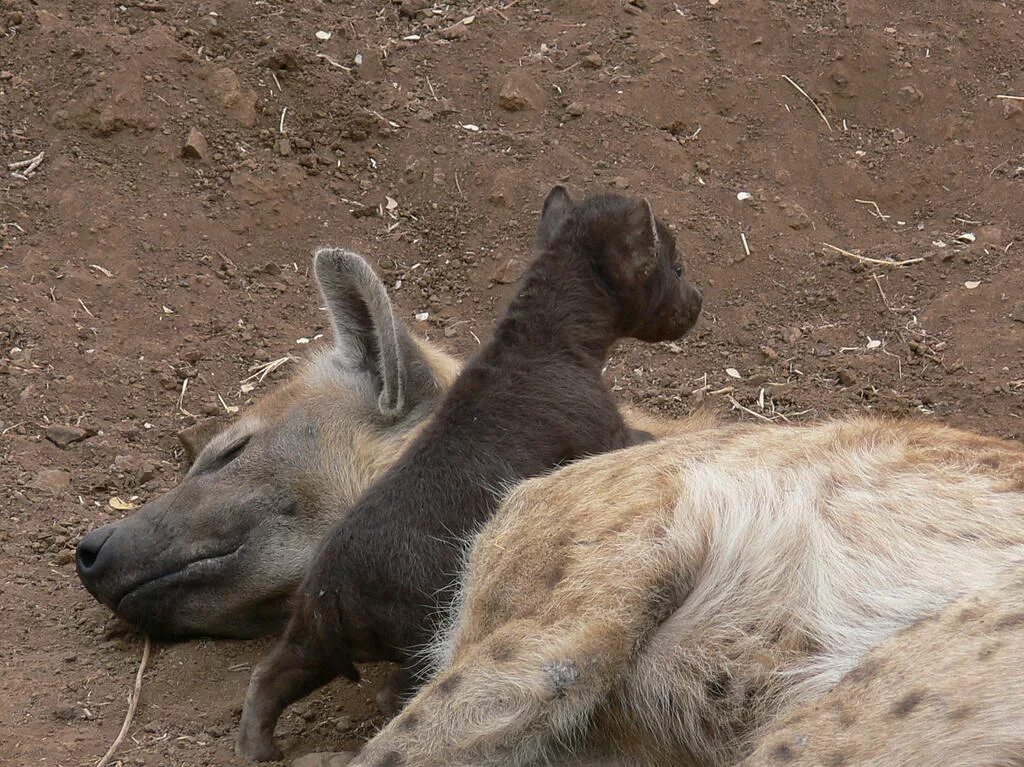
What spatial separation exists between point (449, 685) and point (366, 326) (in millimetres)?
1839

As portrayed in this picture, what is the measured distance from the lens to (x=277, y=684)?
3812 millimetres

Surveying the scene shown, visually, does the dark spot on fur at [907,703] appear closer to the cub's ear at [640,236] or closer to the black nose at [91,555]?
the cub's ear at [640,236]

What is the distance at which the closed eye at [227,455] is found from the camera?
15.3ft

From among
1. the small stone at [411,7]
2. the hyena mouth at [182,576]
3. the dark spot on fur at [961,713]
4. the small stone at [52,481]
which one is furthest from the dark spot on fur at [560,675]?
the small stone at [411,7]

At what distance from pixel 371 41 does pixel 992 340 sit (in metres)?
3.74

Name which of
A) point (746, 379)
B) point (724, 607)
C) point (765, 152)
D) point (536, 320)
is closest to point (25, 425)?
point (536, 320)

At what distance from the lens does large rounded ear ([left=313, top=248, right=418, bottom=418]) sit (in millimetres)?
4512

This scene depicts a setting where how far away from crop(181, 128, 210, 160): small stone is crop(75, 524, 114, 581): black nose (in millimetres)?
A: 2998

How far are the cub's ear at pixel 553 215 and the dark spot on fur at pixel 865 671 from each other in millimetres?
2187

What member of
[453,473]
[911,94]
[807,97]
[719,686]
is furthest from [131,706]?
[911,94]

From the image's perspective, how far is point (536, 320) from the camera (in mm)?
4316

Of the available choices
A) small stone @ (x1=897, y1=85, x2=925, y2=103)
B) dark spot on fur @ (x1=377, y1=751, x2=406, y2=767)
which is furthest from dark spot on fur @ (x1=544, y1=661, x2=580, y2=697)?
small stone @ (x1=897, y1=85, x2=925, y2=103)

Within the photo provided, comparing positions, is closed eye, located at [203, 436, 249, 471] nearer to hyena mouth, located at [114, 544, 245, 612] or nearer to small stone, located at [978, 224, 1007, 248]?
hyena mouth, located at [114, 544, 245, 612]

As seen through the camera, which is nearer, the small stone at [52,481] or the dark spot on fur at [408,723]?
the dark spot on fur at [408,723]
